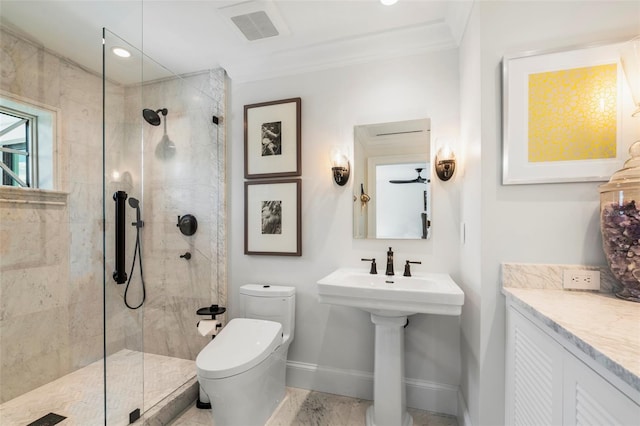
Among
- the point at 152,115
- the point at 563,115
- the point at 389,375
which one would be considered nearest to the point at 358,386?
the point at 389,375

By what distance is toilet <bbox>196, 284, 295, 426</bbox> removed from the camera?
1.42m

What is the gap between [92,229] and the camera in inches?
83.5

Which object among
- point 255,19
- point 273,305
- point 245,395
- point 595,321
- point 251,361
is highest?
point 255,19

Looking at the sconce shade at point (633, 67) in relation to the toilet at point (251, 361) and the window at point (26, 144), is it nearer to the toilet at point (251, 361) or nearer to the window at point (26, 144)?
the toilet at point (251, 361)

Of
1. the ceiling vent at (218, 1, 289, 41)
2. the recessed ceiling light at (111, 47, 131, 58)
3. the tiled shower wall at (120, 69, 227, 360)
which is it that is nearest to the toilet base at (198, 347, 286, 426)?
the tiled shower wall at (120, 69, 227, 360)

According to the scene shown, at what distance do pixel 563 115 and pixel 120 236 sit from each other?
250cm

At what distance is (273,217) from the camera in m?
2.20

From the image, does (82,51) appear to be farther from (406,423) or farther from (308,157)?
(406,423)

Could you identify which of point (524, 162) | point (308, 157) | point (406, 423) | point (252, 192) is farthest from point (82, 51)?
point (406, 423)

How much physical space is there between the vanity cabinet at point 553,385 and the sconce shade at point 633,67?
0.96 meters

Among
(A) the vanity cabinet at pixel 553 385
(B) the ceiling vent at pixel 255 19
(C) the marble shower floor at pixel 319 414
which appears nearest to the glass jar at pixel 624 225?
(A) the vanity cabinet at pixel 553 385

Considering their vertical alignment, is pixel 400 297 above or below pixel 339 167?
below

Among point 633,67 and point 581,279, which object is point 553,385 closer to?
point 581,279

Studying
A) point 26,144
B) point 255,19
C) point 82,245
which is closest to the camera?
point 255,19
